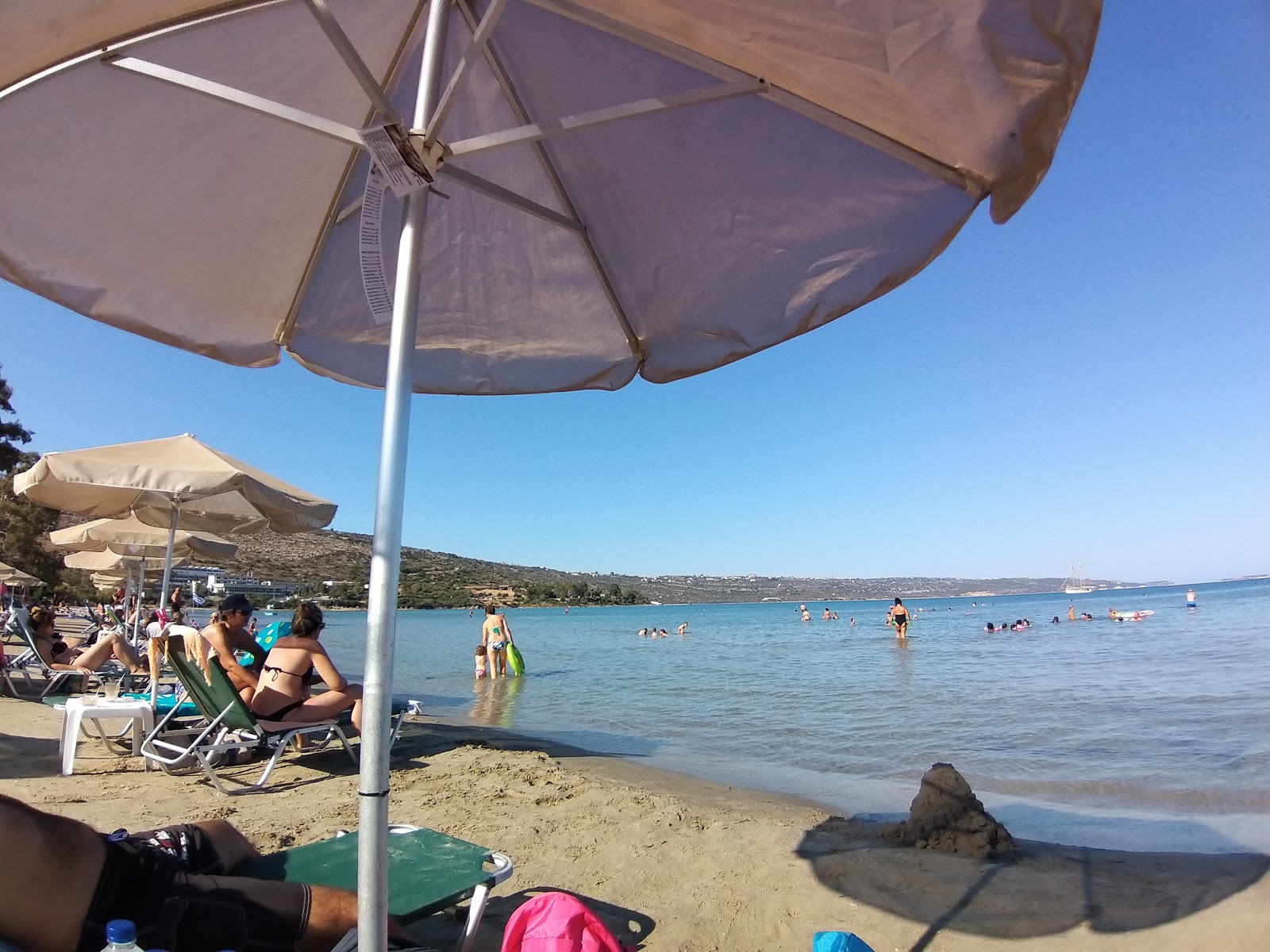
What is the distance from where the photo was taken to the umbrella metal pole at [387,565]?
1365mm

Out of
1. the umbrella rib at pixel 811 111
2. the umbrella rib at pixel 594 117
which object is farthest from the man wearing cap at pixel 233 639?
the umbrella rib at pixel 811 111

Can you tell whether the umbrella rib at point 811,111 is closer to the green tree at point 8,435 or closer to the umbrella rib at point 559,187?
the umbrella rib at point 559,187

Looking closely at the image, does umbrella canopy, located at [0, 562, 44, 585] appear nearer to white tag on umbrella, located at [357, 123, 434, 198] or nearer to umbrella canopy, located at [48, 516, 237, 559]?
umbrella canopy, located at [48, 516, 237, 559]

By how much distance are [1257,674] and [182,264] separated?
46.6ft

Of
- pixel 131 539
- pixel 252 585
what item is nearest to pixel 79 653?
pixel 131 539

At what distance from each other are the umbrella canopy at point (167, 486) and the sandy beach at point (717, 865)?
1906 millimetres

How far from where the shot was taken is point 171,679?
31.1 feet

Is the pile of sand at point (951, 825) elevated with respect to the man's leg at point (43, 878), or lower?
lower

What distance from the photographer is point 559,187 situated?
7.61ft

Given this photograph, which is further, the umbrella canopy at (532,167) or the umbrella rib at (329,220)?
the umbrella rib at (329,220)

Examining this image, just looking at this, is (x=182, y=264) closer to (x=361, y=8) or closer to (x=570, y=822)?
(x=361, y=8)

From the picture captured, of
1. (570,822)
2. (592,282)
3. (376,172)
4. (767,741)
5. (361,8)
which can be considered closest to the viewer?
(376,172)

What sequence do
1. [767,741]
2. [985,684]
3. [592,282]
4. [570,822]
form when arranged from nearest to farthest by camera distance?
[592,282] → [570,822] → [767,741] → [985,684]

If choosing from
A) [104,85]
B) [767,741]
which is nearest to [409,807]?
[104,85]
